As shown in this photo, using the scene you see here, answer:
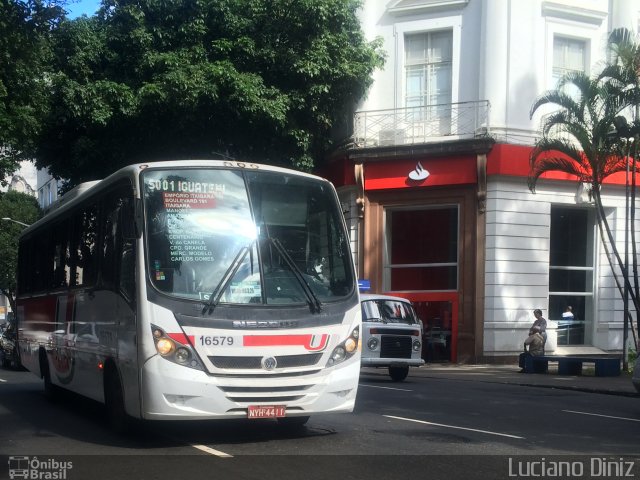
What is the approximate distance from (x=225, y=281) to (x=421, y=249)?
67.6 feet

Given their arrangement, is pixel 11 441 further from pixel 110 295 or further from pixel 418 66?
pixel 418 66

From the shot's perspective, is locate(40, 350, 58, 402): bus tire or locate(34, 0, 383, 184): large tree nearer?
locate(40, 350, 58, 402): bus tire

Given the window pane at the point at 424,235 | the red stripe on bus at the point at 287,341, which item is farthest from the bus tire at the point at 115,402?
the window pane at the point at 424,235

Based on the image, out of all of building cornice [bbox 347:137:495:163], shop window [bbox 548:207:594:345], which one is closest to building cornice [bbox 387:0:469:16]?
building cornice [bbox 347:137:495:163]

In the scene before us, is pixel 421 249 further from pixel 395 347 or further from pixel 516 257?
pixel 395 347

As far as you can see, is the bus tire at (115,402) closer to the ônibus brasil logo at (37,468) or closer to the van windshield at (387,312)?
the ônibus brasil logo at (37,468)

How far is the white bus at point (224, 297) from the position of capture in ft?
29.6

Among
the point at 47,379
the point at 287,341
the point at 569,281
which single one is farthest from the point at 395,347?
the point at 287,341

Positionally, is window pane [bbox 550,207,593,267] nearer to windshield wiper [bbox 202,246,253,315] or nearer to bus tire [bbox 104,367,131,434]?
bus tire [bbox 104,367,131,434]

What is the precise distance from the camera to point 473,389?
18.4m

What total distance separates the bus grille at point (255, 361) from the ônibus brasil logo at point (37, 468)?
66.5 inches

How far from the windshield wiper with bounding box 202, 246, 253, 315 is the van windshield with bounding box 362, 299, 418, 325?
11.2 meters

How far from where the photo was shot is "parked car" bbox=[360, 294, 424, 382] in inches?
787

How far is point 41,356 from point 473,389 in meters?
8.46
